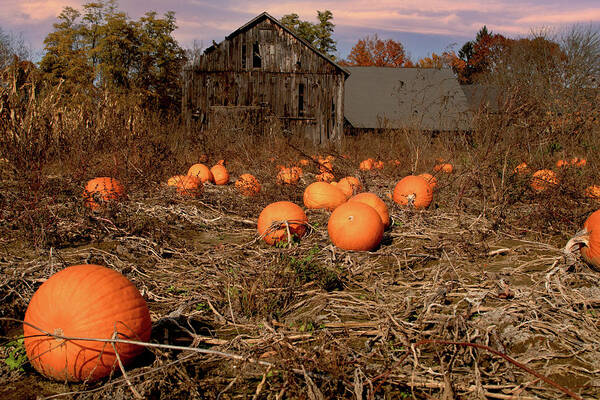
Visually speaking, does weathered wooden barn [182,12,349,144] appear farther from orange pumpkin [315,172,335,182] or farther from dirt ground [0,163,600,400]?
dirt ground [0,163,600,400]

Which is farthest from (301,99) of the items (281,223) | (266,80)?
(281,223)

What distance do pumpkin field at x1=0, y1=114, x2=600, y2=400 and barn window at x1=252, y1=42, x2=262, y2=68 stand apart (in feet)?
58.9

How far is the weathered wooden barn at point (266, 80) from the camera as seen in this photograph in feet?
78.7

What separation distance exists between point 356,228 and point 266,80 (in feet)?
68.0

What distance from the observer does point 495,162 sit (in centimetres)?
680

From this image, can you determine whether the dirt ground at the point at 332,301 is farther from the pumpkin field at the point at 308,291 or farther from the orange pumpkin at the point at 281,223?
the orange pumpkin at the point at 281,223

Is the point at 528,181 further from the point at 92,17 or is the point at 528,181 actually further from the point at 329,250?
the point at 92,17

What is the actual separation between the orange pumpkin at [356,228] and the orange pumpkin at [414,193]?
2073 millimetres

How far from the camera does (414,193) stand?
691 cm

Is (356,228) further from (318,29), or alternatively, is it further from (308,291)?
(318,29)

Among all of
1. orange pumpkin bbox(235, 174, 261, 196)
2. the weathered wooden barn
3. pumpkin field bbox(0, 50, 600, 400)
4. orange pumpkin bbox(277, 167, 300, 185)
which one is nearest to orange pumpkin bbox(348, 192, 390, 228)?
pumpkin field bbox(0, 50, 600, 400)

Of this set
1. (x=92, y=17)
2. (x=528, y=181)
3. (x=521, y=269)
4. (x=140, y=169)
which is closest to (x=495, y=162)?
(x=528, y=181)

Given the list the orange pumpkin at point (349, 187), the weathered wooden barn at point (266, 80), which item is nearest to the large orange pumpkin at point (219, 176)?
the orange pumpkin at point (349, 187)

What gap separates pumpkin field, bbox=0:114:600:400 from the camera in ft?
8.36
